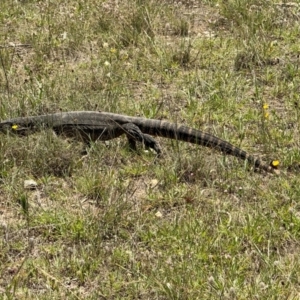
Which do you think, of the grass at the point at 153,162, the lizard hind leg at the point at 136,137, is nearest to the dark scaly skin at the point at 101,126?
the lizard hind leg at the point at 136,137

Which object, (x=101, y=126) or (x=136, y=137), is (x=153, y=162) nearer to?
(x=136, y=137)

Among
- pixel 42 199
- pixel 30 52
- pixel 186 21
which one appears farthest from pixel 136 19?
pixel 42 199

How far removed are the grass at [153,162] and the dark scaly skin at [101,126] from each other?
0.37ft

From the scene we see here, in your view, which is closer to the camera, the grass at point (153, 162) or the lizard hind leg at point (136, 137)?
the grass at point (153, 162)

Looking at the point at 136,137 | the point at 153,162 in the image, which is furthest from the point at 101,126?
the point at 153,162

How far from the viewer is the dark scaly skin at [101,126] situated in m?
6.43

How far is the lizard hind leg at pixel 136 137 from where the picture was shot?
6.43 metres

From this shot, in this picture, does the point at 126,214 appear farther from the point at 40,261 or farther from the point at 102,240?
the point at 40,261

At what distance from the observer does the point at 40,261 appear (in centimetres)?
477

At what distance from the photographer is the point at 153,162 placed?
6066 millimetres

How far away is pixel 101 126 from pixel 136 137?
334 mm

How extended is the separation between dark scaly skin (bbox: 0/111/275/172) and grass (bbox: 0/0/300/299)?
11 centimetres

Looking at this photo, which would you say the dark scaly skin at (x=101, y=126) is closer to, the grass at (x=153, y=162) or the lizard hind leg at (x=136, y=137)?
the lizard hind leg at (x=136, y=137)

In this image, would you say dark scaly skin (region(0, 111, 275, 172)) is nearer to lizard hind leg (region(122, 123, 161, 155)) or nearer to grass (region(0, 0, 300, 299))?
lizard hind leg (region(122, 123, 161, 155))
